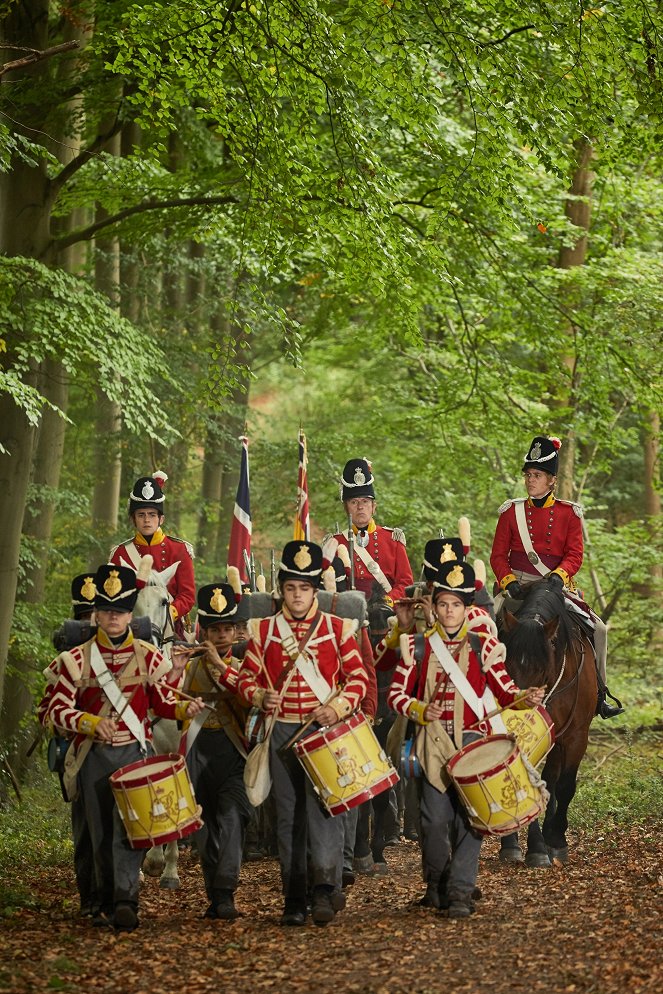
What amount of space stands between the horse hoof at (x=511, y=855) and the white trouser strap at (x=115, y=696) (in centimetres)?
354

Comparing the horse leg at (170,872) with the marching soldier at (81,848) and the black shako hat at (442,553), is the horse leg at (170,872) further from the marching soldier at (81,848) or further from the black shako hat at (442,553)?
the black shako hat at (442,553)

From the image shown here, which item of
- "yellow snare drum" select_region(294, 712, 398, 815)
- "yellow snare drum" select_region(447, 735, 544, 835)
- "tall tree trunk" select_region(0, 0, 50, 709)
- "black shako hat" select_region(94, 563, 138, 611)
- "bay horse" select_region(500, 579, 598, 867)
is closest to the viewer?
"yellow snare drum" select_region(294, 712, 398, 815)

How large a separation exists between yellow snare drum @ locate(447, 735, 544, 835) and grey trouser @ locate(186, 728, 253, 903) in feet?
4.88

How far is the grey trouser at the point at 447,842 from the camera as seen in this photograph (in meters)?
8.59

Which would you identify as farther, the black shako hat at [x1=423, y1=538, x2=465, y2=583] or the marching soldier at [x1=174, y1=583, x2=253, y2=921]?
the black shako hat at [x1=423, y1=538, x2=465, y2=583]

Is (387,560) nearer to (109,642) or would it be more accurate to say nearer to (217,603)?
(217,603)

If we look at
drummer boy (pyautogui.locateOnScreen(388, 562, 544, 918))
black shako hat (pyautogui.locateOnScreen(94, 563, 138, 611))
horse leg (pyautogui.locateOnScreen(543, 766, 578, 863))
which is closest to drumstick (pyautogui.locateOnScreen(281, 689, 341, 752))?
drummer boy (pyautogui.locateOnScreen(388, 562, 544, 918))

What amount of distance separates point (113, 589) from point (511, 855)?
13.7 feet

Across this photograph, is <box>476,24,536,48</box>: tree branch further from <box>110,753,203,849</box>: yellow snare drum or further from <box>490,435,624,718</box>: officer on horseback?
<box>110,753,203,849</box>: yellow snare drum

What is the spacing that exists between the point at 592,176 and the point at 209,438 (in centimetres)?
825

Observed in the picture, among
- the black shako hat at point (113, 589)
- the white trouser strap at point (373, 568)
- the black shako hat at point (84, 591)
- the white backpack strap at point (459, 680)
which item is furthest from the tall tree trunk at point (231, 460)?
the white backpack strap at point (459, 680)

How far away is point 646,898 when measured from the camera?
28.2 ft

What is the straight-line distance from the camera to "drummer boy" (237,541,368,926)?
8.48 m

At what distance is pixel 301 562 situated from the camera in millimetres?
8711
